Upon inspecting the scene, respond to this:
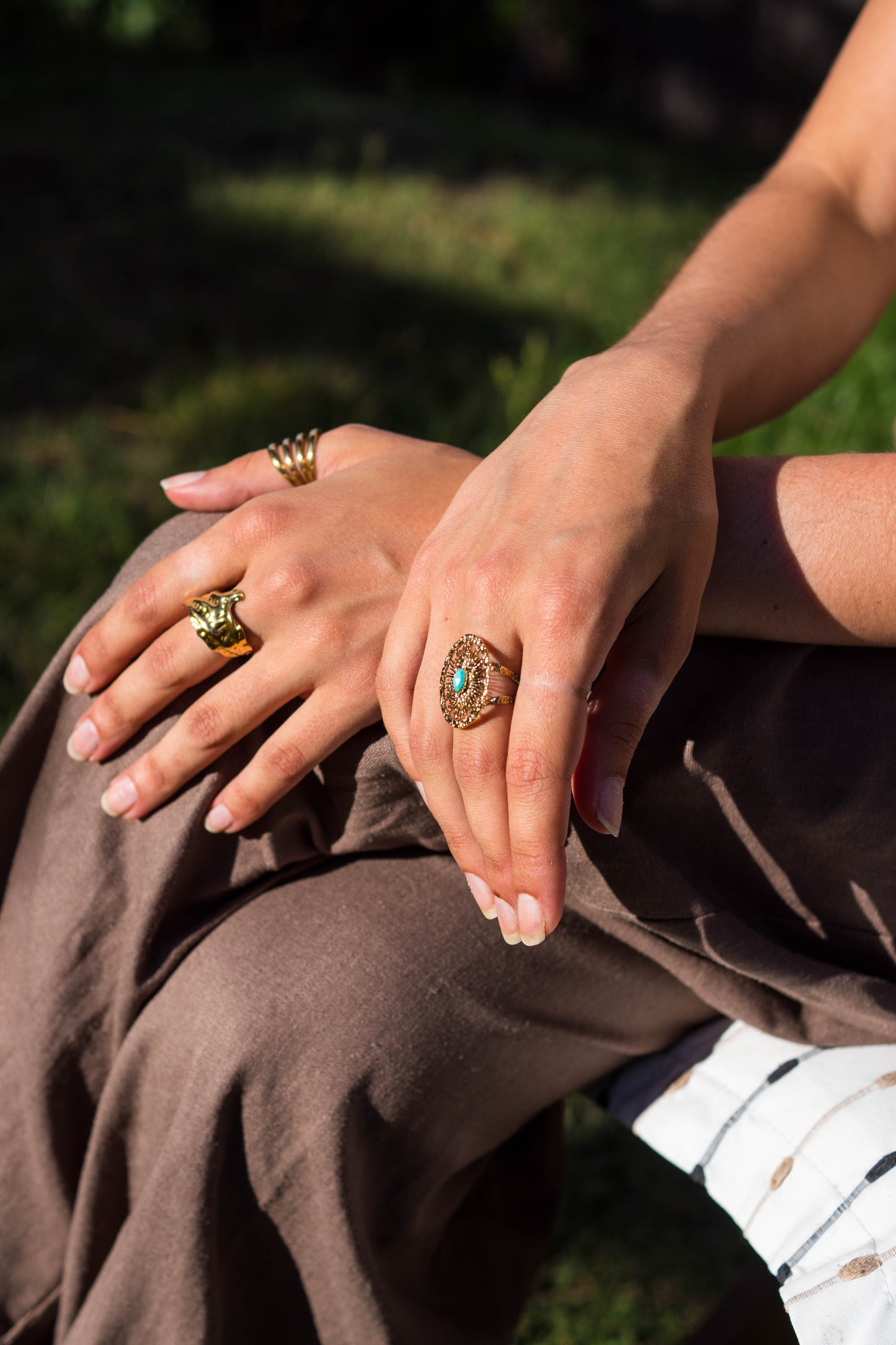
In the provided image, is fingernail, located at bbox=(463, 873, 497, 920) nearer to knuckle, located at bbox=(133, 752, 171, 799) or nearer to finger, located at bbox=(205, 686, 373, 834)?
finger, located at bbox=(205, 686, 373, 834)

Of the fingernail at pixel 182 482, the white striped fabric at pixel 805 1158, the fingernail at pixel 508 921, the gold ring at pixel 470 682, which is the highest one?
the fingernail at pixel 182 482

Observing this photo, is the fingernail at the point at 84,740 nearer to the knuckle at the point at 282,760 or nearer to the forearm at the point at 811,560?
the knuckle at the point at 282,760

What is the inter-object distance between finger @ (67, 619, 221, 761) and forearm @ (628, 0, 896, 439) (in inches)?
22.5

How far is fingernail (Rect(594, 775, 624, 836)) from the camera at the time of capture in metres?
0.92

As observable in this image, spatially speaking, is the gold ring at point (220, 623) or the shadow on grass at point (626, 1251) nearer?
the gold ring at point (220, 623)

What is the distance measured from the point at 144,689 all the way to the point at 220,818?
0.15 m

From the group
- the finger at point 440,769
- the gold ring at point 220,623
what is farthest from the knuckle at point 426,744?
the gold ring at point 220,623

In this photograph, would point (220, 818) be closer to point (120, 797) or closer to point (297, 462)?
point (120, 797)

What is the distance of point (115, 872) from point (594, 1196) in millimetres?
1293

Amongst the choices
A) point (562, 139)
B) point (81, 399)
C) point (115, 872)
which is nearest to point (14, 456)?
point (81, 399)

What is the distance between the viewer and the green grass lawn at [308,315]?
2023 millimetres

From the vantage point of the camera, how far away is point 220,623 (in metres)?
1.05

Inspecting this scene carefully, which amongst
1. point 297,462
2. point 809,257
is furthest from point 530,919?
point 809,257

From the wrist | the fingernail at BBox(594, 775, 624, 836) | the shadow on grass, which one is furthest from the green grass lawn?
the fingernail at BBox(594, 775, 624, 836)
